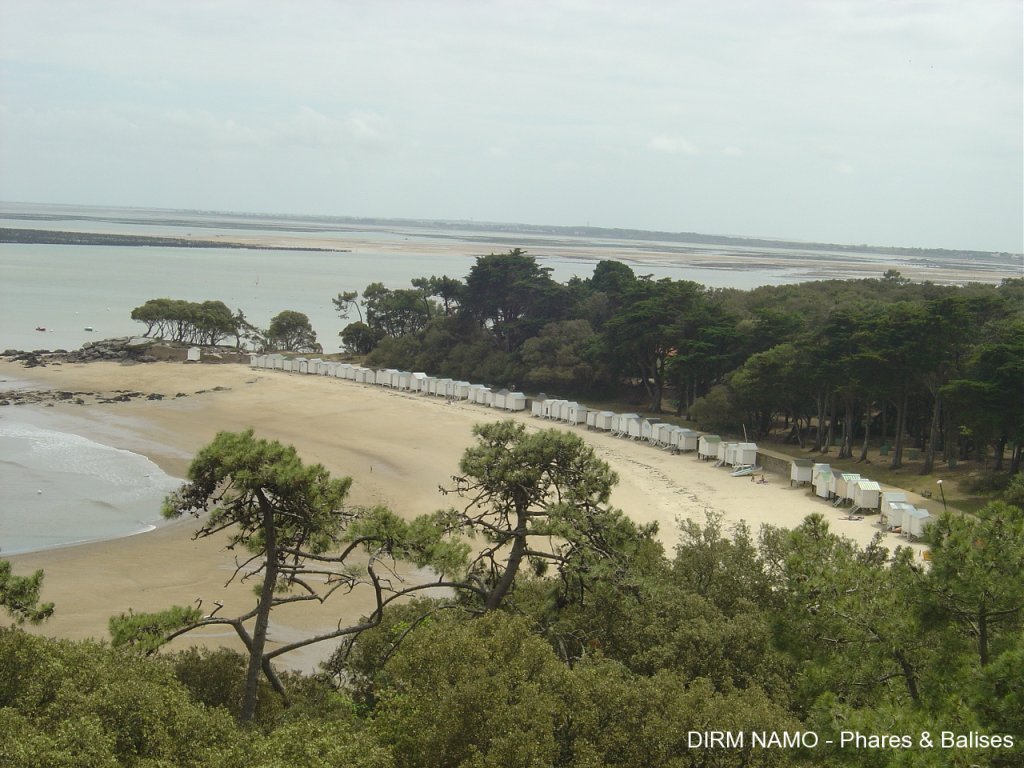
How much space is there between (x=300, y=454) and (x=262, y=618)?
61.3 ft

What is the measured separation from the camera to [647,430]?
30.0 m

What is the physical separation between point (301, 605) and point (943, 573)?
11560 millimetres

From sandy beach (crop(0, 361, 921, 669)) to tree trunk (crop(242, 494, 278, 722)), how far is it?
560 centimetres

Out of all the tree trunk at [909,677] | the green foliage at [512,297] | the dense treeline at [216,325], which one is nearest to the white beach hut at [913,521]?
the tree trunk at [909,677]

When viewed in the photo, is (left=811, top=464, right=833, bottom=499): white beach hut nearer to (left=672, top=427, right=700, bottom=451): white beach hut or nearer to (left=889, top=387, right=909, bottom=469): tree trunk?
(left=889, top=387, right=909, bottom=469): tree trunk

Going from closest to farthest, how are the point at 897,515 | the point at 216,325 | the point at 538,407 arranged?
the point at 897,515 < the point at 538,407 < the point at 216,325

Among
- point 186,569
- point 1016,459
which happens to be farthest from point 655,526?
point 1016,459

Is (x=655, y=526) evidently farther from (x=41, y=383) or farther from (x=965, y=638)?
(x=41, y=383)

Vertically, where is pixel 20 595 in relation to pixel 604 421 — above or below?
above

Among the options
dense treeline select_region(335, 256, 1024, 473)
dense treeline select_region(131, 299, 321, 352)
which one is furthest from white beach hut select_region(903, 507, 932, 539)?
dense treeline select_region(131, 299, 321, 352)

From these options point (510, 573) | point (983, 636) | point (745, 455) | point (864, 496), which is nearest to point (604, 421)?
point (745, 455)

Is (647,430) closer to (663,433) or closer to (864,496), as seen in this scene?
(663,433)

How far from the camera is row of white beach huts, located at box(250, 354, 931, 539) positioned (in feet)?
67.6

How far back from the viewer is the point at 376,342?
49.1 metres
